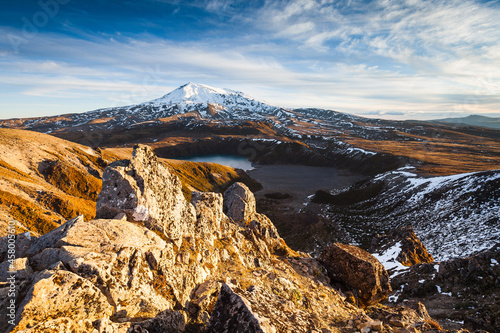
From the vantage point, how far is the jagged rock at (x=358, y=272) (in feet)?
48.9

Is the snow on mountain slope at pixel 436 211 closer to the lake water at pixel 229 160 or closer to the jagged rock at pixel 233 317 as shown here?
the jagged rock at pixel 233 317

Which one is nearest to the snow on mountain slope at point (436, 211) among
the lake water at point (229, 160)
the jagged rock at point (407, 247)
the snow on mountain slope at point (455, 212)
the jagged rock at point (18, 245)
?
the snow on mountain slope at point (455, 212)

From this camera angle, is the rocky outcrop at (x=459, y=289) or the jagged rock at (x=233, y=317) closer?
the jagged rock at (x=233, y=317)

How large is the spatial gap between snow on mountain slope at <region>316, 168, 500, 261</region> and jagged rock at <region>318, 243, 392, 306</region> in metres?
25.0

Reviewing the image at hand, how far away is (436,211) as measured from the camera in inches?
1928

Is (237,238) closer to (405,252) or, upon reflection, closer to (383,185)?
(405,252)

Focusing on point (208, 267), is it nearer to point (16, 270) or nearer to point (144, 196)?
point (144, 196)

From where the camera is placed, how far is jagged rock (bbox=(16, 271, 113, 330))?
5.20 metres

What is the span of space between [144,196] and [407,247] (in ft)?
125

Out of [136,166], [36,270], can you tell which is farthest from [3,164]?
[36,270]

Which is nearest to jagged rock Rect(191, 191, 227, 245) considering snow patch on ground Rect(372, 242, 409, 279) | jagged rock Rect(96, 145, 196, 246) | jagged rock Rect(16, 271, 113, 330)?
jagged rock Rect(96, 145, 196, 246)

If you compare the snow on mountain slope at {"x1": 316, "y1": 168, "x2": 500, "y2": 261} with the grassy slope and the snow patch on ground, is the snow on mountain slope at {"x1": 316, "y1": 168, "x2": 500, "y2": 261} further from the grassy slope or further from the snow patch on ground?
the grassy slope

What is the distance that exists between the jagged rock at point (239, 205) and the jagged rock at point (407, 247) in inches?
960

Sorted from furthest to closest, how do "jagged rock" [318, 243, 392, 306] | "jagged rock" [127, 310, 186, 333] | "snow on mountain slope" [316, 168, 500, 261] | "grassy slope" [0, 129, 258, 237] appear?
"snow on mountain slope" [316, 168, 500, 261] < "grassy slope" [0, 129, 258, 237] < "jagged rock" [318, 243, 392, 306] < "jagged rock" [127, 310, 186, 333]
